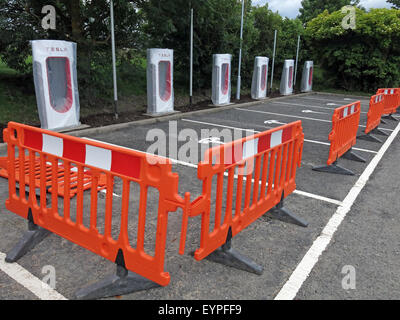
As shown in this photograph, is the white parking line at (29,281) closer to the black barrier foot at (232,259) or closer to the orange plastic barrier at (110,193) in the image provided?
the orange plastic barrier at (110,193)

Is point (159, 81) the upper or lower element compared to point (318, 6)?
lower

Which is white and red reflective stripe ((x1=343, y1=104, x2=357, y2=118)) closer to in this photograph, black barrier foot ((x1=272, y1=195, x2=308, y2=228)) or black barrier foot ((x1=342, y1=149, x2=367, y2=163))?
black barrier foot ((x1=342, y1=149, x2=367, y2=163))

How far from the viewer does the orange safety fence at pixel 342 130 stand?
5.68 metres

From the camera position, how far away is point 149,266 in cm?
268

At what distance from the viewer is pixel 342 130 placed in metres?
6.17

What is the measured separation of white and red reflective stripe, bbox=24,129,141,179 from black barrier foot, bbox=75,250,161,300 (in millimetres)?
690

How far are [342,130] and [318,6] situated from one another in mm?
42892

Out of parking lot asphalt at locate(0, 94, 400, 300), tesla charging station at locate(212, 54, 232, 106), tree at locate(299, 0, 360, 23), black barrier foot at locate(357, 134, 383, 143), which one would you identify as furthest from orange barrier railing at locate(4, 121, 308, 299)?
tree at locate(299, 0, 360, 23)

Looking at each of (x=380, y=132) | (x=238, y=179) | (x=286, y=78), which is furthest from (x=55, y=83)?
(x=286, y=78)

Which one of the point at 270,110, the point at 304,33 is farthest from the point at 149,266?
the point at 304,33

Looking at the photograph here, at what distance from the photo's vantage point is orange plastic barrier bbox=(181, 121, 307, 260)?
2732mm

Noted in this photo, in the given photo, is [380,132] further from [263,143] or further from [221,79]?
[263,143]

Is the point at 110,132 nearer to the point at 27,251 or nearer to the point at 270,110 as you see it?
the point at 27,251

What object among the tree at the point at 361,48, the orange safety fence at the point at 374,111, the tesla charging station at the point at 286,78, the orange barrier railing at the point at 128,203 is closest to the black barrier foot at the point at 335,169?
the orange barrier railing at the point at 128,203
